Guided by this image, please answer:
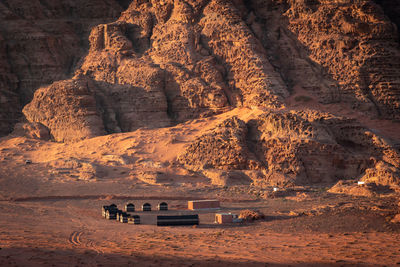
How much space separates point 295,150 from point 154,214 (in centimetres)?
914

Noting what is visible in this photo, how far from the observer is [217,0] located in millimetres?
32875

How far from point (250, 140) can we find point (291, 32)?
9.87 m

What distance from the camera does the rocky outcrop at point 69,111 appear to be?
99.3ft

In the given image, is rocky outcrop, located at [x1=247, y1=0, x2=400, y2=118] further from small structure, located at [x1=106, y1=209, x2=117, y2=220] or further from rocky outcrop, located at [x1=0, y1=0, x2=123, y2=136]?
small structure, located at [x1=106, y1=209, x2=117, y2=220]

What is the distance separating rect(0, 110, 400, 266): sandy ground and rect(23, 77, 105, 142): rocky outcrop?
43.4 inches

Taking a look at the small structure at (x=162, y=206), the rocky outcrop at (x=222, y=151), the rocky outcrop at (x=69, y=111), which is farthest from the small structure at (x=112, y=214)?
the rocky outcrop at (x=69, y=111)

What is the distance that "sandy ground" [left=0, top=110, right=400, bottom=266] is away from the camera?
11094 millimetres

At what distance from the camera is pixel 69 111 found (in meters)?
30.7

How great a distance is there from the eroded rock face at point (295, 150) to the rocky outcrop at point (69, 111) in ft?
23.4

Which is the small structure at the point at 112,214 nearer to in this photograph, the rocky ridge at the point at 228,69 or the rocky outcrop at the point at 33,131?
the rocky ridge at the point at 228,69

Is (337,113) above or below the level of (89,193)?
above

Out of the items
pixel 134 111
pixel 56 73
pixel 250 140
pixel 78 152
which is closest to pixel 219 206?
pixel 250 140

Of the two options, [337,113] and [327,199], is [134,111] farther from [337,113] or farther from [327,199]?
[327,199]

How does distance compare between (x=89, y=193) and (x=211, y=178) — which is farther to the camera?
(x=211, y=178)
